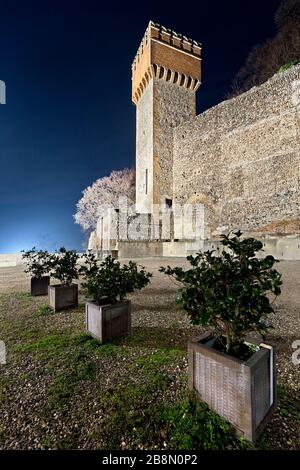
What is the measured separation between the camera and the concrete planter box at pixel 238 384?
1.17 meters

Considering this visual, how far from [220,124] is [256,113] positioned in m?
2.22

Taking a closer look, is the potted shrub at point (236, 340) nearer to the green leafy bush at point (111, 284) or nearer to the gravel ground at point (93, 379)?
the gravel ground at point (93, 379)

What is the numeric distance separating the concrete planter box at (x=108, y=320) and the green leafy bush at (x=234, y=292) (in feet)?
4.03

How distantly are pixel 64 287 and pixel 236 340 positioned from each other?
9.44 feet

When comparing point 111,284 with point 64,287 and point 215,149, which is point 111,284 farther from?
point 215,149

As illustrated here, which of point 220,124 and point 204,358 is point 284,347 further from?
point 220,124

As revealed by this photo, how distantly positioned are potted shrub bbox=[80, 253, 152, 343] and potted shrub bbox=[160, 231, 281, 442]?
45.2 inches

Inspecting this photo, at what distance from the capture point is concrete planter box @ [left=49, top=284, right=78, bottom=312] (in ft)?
11.2

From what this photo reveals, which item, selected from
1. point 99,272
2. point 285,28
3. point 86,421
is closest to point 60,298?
point 99,272

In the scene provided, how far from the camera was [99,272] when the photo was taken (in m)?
2.71

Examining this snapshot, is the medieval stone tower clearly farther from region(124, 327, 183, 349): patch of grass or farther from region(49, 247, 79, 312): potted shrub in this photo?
region(124, 327, 183, 349): patch of grass

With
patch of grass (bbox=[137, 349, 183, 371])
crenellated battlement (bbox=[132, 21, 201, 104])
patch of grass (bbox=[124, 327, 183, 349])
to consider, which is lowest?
patch of grass (bbox=[124, 327, 183, 349])

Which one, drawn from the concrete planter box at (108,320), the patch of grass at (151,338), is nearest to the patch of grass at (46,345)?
the concrete planter box at (108,320)

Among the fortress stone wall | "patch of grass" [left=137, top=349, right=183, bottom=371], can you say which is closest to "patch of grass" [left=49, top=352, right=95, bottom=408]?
"patch of grass" [left=137, top=349, right=183, bottom=371]
